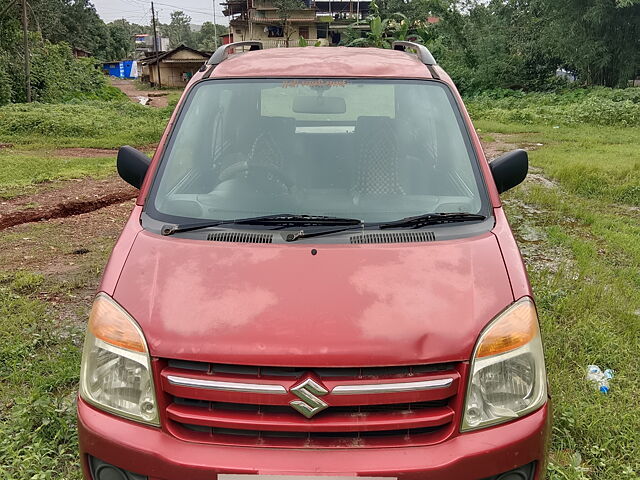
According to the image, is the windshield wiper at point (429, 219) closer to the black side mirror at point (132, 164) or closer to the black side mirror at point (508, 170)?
the black side mirror at point (508, 170)

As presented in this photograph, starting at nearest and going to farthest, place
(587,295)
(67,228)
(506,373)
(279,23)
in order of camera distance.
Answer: (506,373) < (587,295) < (67,228) < (279,23)

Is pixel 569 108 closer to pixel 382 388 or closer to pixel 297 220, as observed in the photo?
pixel 297 220

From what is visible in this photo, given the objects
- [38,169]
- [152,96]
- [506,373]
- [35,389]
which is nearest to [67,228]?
[35,389]

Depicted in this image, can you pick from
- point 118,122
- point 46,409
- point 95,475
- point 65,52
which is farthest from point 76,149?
point 65,52

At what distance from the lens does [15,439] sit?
2.75 meters

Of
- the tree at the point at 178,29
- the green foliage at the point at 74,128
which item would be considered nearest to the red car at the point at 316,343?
the green foliage at the point at 74,128

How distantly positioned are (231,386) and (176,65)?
173 feet

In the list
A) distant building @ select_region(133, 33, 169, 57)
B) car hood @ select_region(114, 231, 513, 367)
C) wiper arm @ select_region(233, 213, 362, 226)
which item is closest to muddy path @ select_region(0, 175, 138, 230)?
wiper arm @ select_region(233, 213, 362, 226)

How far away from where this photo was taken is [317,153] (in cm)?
280

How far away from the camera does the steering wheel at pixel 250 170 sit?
2.71 meters

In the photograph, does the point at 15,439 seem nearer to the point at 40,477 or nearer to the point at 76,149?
Result: the point at 40,477

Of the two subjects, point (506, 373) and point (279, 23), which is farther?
point (279, 23)

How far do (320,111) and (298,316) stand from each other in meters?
1.44

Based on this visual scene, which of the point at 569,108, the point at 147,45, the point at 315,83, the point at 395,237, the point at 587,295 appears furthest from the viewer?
the point at 147,45
